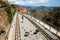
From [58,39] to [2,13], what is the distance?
1378 inches

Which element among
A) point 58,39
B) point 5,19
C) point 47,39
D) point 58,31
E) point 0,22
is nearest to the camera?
point 58,39

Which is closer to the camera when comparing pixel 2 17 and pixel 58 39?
pixel 58 39

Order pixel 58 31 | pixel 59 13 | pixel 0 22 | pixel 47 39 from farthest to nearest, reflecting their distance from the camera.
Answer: pixel 59 13 → pixel 0 22 → pixel 58 31 → pixel 47 39

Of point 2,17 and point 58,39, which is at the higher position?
point 58,39

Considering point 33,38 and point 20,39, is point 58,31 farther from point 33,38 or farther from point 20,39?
point 20,39

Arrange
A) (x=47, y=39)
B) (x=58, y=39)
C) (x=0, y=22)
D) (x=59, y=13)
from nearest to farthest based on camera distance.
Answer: (x=58, y=39) < (x=47, y=39) < (x=0, y=22) < (x=59, y=13)

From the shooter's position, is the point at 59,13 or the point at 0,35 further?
→ the point at 59,13

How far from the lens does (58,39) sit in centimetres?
2988

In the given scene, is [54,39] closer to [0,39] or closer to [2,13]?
[0,39]

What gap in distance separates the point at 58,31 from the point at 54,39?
5.93 metres

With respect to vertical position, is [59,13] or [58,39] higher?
[58,39]

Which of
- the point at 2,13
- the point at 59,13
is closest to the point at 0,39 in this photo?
the point at 2,13

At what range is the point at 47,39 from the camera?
31.8 m

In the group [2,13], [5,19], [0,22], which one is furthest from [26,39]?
[2,13]
